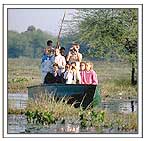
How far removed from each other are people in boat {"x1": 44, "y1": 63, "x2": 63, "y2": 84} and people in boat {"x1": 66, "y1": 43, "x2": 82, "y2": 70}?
0.08 m

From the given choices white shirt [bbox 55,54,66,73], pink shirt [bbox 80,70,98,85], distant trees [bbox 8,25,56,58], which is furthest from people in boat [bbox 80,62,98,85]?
distant trees [bbox 8,25,56,58]

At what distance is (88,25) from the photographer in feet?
8.29

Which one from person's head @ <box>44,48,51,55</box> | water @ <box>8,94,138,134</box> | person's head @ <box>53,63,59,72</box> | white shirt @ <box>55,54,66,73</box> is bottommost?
water @ <box>8,94,138,134</box>

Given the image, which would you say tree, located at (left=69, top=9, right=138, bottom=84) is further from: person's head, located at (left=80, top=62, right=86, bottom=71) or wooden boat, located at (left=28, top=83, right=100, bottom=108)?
wooden boat, located at (left=28, top=83, right=100, bottom=108)

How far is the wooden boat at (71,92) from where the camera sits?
8.25ft

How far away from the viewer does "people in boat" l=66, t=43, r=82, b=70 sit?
2.52m

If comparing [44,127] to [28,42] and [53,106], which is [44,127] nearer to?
[53,106]

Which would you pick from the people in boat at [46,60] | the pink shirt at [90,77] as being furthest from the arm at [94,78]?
the people in boat at [46,60]

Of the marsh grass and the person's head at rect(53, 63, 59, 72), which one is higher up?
the person's head at rect(53, 63, 59, 72)

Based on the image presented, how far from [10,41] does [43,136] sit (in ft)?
1.82

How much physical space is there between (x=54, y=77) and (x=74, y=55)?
0.17 m

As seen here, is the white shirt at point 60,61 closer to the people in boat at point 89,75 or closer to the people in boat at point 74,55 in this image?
the people in boat at point 74,55

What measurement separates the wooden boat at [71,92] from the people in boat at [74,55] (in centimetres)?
14

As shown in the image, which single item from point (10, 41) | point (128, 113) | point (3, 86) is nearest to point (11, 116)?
point (3, 86)
